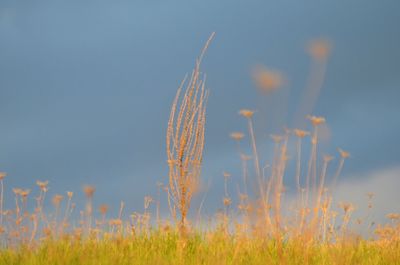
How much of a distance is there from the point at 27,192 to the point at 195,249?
2.37 metres

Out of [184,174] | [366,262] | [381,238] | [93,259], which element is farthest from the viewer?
[381,238]

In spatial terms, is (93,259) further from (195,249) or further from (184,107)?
(184,107)

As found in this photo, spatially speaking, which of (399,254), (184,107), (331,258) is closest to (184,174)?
(184,107)

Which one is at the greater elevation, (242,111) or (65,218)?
(242,111)

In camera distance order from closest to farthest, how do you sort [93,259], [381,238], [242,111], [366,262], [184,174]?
[242,111] → [93,259] → [366,262] → [184,174] → [381,238]

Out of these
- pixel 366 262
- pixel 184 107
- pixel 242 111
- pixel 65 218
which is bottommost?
pixel 366 262

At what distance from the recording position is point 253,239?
305 inches

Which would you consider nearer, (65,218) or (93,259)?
(93,259)

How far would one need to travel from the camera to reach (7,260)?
23.3ft

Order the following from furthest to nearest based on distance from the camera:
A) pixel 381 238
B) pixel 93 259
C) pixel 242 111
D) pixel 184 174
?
pixel 381 238 < pixel 184 174 < pixel 93 259 < pixel 242 111

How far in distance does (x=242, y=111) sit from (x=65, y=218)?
10.1 ft

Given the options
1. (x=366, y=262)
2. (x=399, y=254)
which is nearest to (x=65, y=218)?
(x=366, y=262)

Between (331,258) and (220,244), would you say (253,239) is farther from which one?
(331,258)

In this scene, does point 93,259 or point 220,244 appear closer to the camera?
point 93,259
